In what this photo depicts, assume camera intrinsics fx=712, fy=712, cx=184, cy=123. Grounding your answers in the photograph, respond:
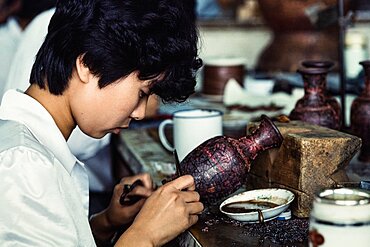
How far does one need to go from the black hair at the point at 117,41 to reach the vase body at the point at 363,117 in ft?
2.22

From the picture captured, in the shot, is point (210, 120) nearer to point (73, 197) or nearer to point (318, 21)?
point (73, 197)

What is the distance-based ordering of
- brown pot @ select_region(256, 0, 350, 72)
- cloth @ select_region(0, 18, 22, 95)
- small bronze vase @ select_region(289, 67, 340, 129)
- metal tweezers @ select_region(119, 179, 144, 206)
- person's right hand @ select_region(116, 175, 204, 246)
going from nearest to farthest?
1. person's right hand @ select_region(116, 175, 204, 246)
2. metal tweezers @ select_region(119, 179, 144, 206)
3. small bronze vase @ select_region(289, 67, 340, 129)
4. brown pot @ select_region(256, 0, 350, 72)
5. cloth @ select_region(0, 18, 22, 95)

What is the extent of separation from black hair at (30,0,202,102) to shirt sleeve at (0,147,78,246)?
0.90ft

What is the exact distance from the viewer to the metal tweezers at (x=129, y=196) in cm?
198

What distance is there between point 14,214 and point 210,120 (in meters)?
0.85

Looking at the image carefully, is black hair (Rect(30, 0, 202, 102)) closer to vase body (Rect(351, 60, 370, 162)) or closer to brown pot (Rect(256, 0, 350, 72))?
vase body (Rect(351, 60, 370, 162))

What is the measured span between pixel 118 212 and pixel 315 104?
0.69 m

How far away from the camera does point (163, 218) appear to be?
1.69 m

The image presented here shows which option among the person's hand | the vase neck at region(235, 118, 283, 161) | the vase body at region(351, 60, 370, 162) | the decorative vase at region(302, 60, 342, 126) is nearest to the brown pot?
the decorative vase at region(302, 60, 342, 126)

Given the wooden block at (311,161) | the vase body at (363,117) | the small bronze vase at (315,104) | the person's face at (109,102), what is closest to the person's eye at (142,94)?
the person's face at (109,102)

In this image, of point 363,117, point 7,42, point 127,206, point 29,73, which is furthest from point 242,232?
point 7,42

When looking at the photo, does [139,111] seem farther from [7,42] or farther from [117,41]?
[7,42]

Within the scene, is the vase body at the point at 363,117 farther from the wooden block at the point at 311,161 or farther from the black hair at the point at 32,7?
the black hair at the point at 32,7

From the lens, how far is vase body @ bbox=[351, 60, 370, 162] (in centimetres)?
221
